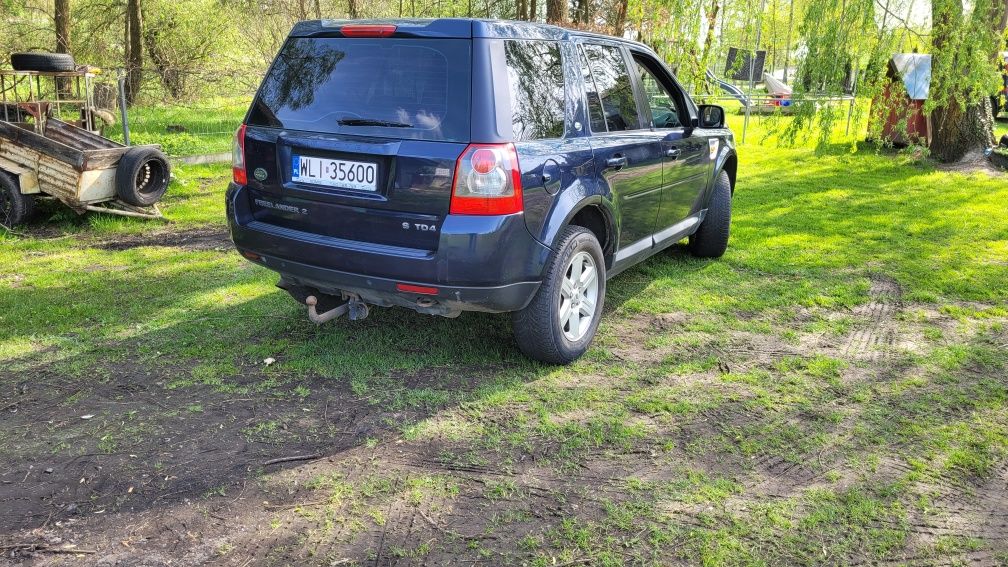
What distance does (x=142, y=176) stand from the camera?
841 centimetres

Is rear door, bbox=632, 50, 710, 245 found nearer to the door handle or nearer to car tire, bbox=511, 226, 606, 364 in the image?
the door handle

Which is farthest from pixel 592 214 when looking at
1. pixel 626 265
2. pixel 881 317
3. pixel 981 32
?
pixel 981 32

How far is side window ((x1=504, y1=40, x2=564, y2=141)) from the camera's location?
4055mm

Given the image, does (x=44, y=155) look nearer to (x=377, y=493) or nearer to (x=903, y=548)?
(x=377, y=493)

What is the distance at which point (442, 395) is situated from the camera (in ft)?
13.8

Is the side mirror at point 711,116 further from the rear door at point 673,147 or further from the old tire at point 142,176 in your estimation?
the old tire at point 142,176

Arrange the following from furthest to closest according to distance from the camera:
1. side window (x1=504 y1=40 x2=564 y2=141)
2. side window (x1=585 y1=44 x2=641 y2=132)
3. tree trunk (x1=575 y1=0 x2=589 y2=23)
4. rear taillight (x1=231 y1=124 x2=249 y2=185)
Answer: tree trunk (x1=575 y1=0 x2=589 y2=23), side window (x1=585 y1=44 x2=641 y2=132), rear taillight (x1=231 y1=124 x2=249 y2=185), side window (x1=504 y1=40 x2=564 y2=141)

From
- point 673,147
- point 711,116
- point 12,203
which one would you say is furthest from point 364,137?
point 12,203

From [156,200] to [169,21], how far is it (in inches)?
478

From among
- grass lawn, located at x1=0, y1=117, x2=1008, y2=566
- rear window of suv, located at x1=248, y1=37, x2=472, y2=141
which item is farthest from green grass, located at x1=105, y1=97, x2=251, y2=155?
rear window of suv, located at x1=248, y1=37, x2=472, y2=141

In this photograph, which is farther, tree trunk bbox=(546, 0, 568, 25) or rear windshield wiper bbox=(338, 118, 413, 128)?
tree trunk bbox=(546, 0, 568, 25)

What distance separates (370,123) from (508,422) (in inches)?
65.1

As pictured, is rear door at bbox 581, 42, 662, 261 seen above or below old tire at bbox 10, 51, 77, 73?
below

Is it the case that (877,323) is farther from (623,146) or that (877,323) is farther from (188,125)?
(188,125)
